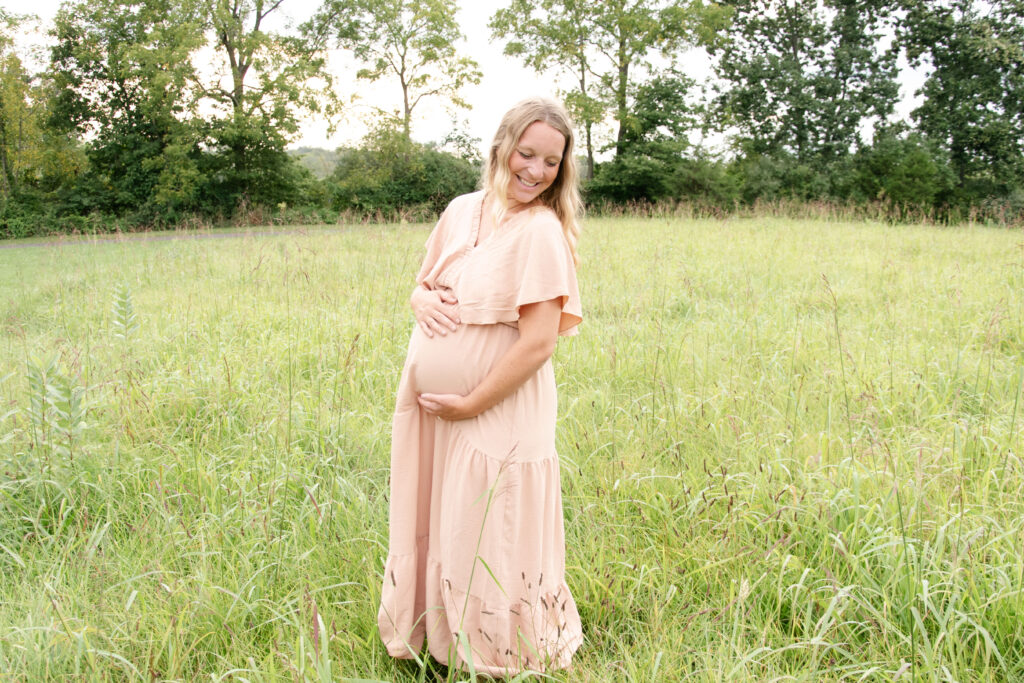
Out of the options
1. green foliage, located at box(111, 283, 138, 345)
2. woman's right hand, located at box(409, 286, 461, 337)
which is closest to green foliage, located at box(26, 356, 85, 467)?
green foliage, located at box(111, 283, 138, 345)

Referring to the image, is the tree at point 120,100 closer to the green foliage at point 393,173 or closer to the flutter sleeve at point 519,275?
the green foliage at point 393,173

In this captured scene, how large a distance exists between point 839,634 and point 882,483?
32.0 inches

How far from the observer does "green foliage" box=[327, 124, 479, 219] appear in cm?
2655

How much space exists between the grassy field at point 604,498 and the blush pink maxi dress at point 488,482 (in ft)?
0.67

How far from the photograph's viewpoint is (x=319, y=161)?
2936 cm

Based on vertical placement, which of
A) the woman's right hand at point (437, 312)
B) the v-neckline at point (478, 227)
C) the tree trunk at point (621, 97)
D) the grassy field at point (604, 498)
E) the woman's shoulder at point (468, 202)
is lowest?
the grassy field at point (604, 498)

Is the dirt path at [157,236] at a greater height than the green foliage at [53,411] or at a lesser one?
greater

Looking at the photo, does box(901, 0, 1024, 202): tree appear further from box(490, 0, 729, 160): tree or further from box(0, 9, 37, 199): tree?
box(0, 9, 37, 199): tree

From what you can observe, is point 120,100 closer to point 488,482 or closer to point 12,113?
point 12,113

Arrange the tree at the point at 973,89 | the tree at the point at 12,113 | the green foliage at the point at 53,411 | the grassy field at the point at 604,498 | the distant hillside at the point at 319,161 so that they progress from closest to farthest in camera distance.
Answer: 1. the grassy field at the point at 604,498
2. the green foliage at the point at 53,411
3. the tree at the point at 12,113
4. the tree at the point at 973,89
5. the distant hillside at the point at 319,161

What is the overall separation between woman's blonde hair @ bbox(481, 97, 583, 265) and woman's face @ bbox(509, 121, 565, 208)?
15mm

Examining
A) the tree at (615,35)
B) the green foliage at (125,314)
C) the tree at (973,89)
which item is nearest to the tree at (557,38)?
the tree at (615,35)

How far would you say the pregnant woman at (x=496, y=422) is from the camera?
1806mm

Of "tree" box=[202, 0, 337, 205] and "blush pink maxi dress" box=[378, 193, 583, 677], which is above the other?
"tree" box=[202, 0, 337, 205]
